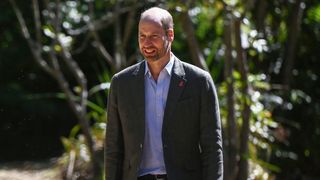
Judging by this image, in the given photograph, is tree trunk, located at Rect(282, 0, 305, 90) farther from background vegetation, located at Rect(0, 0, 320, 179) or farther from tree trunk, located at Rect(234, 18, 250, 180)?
tree trunk, located at Rect(234, 18, 250, 180)

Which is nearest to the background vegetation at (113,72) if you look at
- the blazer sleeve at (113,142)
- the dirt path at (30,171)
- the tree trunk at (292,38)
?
the tree trunk at (292,38)

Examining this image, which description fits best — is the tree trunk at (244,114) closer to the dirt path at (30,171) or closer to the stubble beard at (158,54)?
the dirt path at (30,171)

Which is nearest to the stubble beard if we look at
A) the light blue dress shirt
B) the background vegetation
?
the light blue dress shirt

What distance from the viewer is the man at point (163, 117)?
355 cm

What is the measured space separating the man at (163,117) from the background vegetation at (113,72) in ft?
13.0

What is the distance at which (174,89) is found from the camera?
11.9 ft

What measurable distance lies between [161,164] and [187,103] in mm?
343

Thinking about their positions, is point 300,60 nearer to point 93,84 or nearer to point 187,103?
point 93,84

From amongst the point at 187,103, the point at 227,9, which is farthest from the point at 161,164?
the point at 227,9

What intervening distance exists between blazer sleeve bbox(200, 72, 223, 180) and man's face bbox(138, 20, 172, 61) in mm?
311

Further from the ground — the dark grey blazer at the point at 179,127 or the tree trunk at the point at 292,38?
the tree trunk at the point at 292,38

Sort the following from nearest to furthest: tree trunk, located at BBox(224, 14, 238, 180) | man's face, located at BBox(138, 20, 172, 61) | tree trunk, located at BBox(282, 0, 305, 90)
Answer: man's face, located at BBox(138, 20, 172, 61) → tree trunk, located at BBox(224, 14, 238, 180) → tree trunk, located at BBox(282, 0, 305, 90)

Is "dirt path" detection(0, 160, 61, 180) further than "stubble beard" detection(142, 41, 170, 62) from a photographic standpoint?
Yes

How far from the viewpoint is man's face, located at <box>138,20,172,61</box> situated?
352cm
